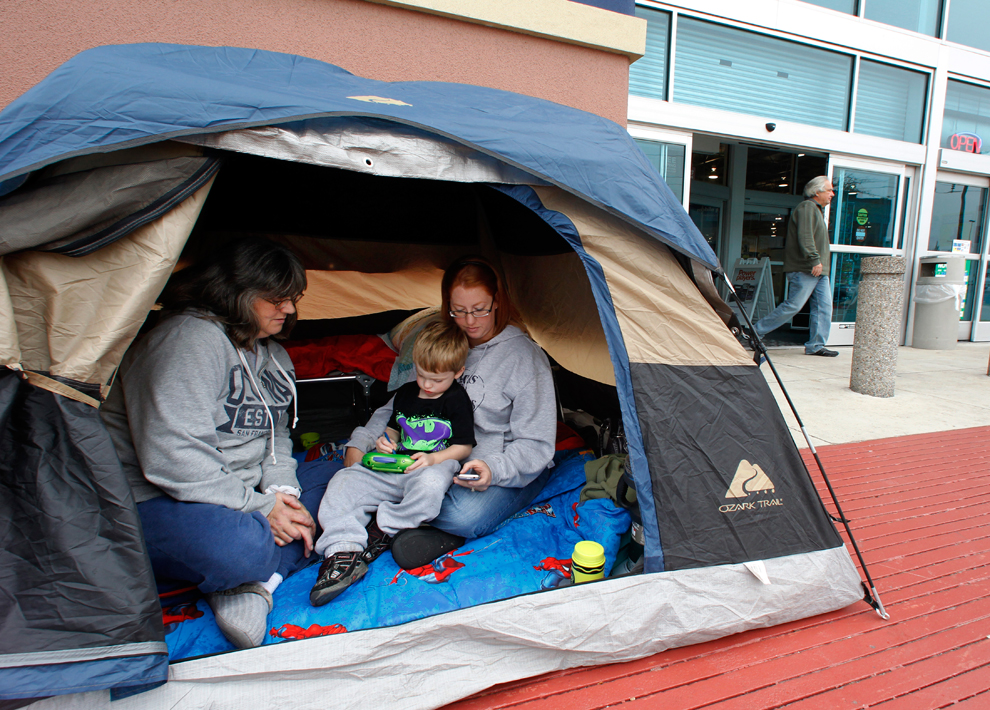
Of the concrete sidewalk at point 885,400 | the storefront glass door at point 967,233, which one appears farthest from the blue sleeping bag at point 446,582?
the storefront glass door at point 967,233

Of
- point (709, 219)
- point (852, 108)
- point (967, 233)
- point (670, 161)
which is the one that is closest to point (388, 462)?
point (670, 161)

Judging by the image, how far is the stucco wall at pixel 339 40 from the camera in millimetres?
2434

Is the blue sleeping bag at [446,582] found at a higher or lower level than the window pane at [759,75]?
lower

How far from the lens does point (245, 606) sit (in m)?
1.45

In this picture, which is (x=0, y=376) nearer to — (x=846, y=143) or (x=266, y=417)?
(x=266, y=417)

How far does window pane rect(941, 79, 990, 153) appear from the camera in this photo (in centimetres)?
668

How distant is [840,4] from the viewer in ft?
19.0

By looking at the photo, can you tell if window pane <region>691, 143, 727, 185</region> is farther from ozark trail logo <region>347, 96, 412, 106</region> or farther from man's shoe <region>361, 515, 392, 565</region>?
man's shoe <region>361, 515, 392, 565</region>

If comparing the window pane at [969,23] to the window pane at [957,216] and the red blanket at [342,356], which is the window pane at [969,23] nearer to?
the window pane at [957,216]

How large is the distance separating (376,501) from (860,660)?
1.63m

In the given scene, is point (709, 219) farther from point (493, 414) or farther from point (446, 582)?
point (446, 582)

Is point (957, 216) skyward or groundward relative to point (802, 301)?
skyward

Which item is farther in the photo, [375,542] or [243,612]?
[375,542]

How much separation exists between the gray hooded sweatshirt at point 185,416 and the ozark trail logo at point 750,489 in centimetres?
150
